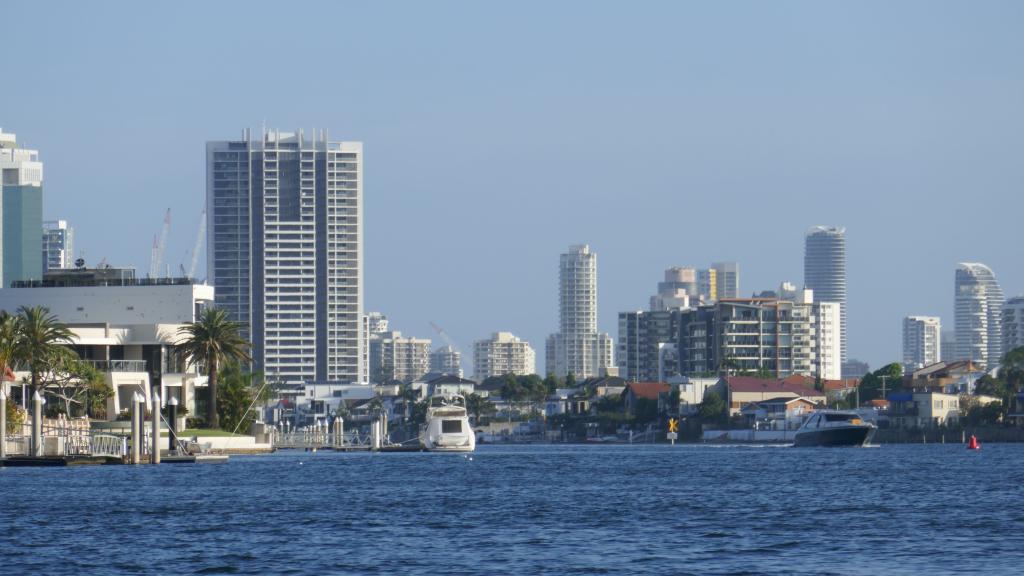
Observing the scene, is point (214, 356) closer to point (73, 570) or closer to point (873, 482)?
point (873, 482)

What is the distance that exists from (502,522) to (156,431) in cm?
4429

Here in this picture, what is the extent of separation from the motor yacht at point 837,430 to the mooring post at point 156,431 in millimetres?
96198

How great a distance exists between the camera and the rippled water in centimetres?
5350

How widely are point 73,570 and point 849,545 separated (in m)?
24.3

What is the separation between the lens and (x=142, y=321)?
151 meters

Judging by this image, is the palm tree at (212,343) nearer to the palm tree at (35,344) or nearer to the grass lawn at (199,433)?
the grass lawn at (199,433)

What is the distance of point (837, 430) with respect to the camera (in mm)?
189250

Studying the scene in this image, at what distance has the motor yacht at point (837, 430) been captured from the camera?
621 ft

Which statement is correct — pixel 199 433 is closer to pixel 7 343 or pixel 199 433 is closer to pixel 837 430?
pixel 7 343

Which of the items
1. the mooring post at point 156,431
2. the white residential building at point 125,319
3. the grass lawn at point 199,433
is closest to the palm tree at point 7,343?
the mooring post at point 156,431

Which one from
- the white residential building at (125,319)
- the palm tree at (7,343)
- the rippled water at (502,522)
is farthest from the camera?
the white residential building at (125,319)

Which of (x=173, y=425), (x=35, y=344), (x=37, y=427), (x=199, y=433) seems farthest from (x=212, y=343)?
(x=37, y=427)

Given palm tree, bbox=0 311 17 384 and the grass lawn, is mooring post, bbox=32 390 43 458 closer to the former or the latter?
palm tree, bbox=0 311 17 384

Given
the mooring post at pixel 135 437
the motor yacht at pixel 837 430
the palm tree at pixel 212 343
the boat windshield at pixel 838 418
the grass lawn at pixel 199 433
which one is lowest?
the motor yacht at pixel 837 430
